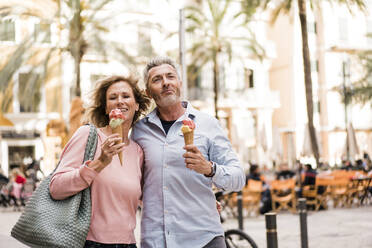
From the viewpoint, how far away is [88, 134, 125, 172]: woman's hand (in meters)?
2.85

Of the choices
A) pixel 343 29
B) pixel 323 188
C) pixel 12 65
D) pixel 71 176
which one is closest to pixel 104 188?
pixel 71 176

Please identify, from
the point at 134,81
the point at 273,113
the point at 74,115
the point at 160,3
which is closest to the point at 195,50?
the point at 160,3

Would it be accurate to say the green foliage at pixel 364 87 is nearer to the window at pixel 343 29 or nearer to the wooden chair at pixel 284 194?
the window at pixel 343 29

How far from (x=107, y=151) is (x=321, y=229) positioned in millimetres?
10534

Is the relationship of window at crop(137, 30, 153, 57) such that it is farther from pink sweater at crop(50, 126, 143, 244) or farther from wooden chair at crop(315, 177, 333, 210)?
pink sweater at crop(50, 126, 143, 244)

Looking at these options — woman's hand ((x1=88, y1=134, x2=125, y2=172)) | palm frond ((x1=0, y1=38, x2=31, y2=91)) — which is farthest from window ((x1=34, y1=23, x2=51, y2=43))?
woman's hand ((x1=88, y1=134, x2=125, y2=172))

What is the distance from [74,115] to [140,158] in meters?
5.17

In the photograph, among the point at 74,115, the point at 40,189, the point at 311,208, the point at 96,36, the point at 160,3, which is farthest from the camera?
the point at 160,3

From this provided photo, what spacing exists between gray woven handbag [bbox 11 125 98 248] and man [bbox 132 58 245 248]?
0.41 m

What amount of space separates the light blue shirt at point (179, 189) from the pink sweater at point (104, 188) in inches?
4.1

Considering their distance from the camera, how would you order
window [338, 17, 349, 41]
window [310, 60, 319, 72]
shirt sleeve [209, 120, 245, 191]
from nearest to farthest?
shirt sleeve [209, 120, 245, 191]
window [310, 60, 319, 72]
window [338, 17, 349, 41]

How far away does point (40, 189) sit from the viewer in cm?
309

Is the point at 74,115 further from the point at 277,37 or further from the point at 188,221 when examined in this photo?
the point at 277,37

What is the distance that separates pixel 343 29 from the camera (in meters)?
50.2
